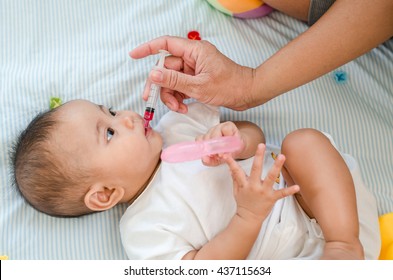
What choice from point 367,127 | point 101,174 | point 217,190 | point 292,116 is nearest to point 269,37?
point 292,116

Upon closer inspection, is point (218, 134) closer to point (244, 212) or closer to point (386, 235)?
point (244, 212)

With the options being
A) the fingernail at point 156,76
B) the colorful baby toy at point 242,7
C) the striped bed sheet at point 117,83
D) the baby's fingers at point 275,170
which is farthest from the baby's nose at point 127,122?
the colorful baby toy at point 242,7

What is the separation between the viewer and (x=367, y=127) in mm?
1329

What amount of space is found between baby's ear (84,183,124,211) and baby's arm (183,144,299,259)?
0.65 ft

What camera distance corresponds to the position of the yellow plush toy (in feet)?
3.81

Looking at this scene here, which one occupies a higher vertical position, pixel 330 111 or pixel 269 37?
pixel 269 37

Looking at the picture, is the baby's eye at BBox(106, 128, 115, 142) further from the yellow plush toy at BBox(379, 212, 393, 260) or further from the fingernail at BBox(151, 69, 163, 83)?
the yellow plush toy at BBox(379, 212, 393, 260)

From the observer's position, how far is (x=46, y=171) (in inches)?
41.6

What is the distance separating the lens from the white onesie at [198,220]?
1.11 metres

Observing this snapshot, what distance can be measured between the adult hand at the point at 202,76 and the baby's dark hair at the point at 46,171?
248 mm

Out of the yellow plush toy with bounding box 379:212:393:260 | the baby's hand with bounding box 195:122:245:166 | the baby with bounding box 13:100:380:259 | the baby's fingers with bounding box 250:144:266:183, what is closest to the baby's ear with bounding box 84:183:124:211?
the baby with bounding box 13:100:380:259

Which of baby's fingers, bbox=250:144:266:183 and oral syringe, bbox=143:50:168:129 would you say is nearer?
baby's fingers, bbox=250:144:266:183
